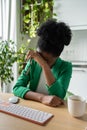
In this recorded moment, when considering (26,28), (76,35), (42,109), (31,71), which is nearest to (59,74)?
(31,71)

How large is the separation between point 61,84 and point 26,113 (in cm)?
45

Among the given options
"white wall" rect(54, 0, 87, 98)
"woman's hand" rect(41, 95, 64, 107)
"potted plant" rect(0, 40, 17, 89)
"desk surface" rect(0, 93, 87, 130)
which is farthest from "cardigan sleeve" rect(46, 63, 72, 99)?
"potted plant" rect(0, 40, 17, 89)

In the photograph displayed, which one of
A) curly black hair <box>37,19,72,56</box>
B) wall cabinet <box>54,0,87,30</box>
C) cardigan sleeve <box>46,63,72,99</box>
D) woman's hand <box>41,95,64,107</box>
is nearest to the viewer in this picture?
woman's hand <box>41,95,64,107</box>

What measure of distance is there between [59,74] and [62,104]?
35cm

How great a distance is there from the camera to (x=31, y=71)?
1.48 metres

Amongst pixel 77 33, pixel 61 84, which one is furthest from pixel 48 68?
pixel 77 33

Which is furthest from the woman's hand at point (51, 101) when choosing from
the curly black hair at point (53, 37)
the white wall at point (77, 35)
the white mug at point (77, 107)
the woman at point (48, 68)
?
the white wall at point (77, 35)

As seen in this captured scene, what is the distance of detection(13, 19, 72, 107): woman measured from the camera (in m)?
1.25

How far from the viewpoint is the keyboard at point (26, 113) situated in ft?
2.87

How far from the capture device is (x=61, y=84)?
1.33m

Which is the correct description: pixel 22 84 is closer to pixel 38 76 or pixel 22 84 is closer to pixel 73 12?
pixel 38 76

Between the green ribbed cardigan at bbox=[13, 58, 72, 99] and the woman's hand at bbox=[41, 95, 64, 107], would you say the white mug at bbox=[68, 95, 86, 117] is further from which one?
the green ribbed cardigan at bbox=[13, 58, 72, 99]

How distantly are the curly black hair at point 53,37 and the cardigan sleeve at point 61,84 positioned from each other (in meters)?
0.15

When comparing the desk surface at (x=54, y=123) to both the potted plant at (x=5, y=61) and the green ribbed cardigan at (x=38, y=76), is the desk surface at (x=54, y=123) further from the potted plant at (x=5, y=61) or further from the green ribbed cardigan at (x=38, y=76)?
the potted plant at (x=5, y=61)
